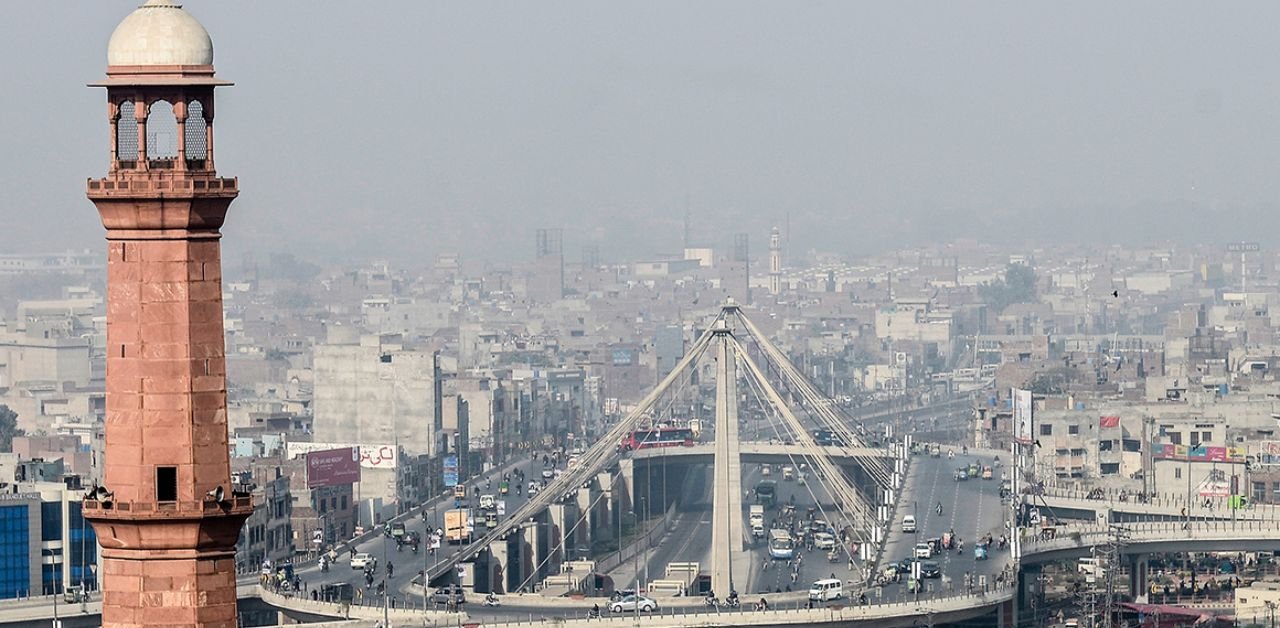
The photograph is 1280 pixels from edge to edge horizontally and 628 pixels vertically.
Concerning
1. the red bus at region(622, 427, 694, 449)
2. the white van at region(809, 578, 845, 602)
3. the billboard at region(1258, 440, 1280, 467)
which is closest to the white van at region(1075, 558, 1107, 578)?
the white van at region(809, 578, 845, 602)

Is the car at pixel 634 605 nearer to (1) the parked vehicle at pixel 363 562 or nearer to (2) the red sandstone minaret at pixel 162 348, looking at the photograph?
(1) the parked vehicle at pixel 363 562

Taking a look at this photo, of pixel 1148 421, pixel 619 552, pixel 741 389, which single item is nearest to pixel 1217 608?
pixel 619 552

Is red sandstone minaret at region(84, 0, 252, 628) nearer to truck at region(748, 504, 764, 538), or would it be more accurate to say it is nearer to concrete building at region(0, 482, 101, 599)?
concrete building at region(0, 482, 101, 599)

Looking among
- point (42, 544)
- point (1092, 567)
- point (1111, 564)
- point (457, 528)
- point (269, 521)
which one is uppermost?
point (42, 544)

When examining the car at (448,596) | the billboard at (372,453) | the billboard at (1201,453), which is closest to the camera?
the car at (448,596)

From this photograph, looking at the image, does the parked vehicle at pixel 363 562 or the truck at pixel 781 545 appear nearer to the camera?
the parked vehicle at pixel 363 562

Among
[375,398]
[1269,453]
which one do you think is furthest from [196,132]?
[375,398]

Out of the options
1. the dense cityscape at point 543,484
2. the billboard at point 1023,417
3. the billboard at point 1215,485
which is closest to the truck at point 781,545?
the dense cityscape at point 543,484

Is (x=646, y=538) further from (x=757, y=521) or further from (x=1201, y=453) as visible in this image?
(x=1201, y=453)
